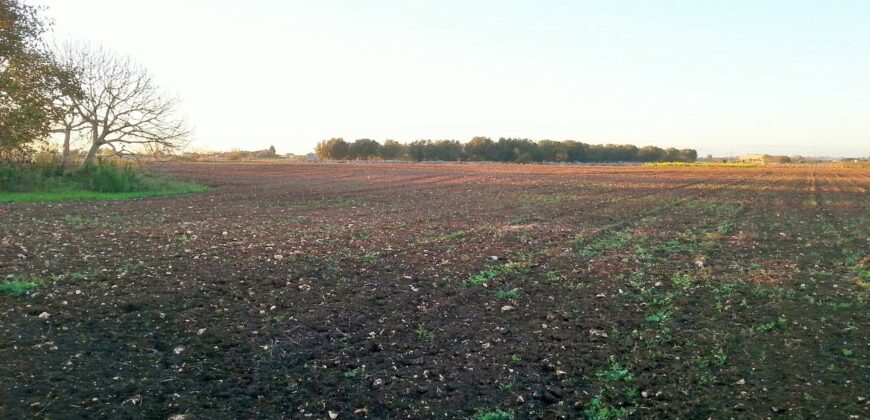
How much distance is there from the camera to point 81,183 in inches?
1297

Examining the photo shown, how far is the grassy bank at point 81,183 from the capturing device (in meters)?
29.2

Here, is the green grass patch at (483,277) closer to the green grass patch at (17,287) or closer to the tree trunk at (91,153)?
the green grass patch at (17,287)

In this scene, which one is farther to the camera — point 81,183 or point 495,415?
point 81,183

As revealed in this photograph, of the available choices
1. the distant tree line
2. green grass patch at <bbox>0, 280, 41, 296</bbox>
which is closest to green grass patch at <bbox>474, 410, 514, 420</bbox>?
green grass patch at <bbox>0, 280, 41, 296</bbox>

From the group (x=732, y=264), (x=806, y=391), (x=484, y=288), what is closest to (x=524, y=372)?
(x=806, y=391)

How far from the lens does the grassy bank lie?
29.2 meters

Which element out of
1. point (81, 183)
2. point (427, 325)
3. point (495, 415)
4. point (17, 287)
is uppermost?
point (81, 183)

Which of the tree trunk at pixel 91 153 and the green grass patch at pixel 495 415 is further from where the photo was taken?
the tree trunk at pixel 91 153

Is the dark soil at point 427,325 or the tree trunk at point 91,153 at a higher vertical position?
the tree trunk at point 91,153

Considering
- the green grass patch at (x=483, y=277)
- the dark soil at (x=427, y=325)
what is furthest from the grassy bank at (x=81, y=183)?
the green grass patch at (x=483, y=277)

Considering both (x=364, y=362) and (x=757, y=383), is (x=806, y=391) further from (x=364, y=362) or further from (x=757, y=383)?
(x=364, y=362)

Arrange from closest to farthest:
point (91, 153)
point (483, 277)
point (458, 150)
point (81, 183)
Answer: point (483, 277), point (81, 183), point (91, 153), point (458, 150)

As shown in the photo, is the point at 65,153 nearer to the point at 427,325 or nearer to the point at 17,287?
the point at 17,287

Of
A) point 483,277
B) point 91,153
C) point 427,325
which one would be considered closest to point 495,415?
point 427,325
